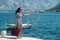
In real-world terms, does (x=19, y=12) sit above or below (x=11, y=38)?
above

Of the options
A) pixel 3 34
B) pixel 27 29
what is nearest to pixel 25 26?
pixel 27 29

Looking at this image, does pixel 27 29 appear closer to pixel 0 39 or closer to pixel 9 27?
pixel 9 27

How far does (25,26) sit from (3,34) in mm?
33912

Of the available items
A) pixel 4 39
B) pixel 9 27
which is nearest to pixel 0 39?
pixel 4 39

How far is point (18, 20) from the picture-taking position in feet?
65.6

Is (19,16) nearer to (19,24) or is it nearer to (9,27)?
(19,24)

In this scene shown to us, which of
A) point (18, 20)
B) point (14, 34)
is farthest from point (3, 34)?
point (18, 20)

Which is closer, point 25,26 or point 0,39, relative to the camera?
point 0,39

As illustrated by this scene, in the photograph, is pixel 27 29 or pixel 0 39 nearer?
pixel 0 39

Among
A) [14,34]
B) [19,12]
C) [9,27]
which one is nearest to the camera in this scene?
[19,12]

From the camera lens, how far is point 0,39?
20.2 metres

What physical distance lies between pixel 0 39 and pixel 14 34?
4.91ft

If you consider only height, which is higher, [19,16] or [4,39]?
[19,16]

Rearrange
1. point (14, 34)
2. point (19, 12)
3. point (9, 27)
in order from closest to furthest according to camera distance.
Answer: point (19, 12) < point (14, 34) < point (9, 27)
